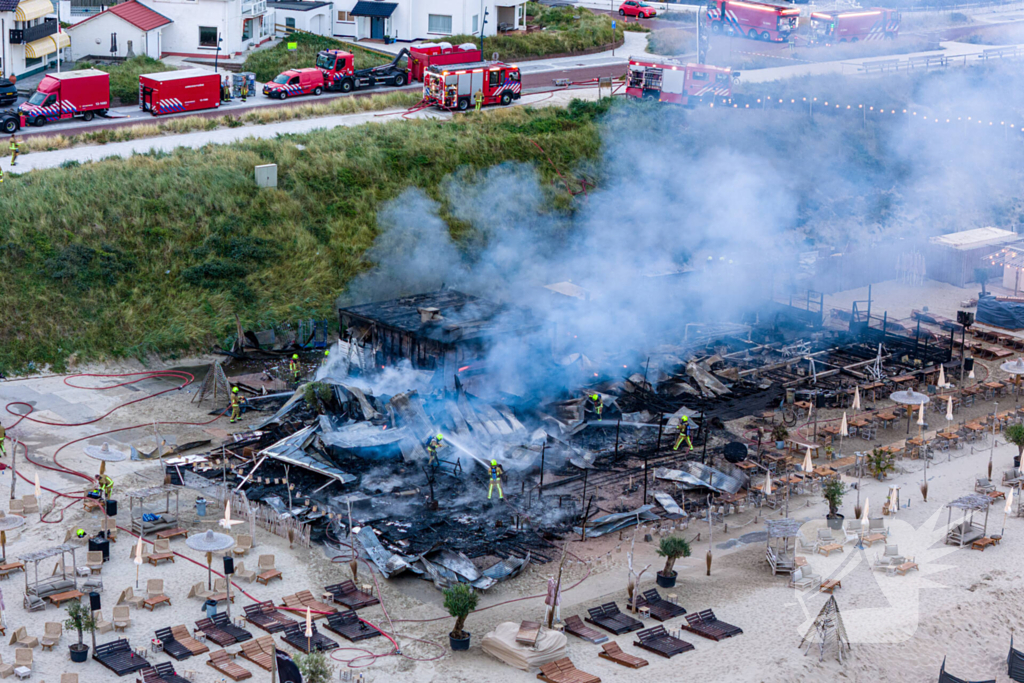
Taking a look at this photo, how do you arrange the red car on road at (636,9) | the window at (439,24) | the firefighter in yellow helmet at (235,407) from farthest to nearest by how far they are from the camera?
the red car on road at (636,9) → the window at (439,24) → the firefighter in yellow helmet at (235,407)

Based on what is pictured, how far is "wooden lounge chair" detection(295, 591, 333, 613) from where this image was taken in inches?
1079

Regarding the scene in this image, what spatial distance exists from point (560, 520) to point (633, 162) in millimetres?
27641

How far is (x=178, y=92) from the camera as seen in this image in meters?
58.4

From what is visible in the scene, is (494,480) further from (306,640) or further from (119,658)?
(119,658)

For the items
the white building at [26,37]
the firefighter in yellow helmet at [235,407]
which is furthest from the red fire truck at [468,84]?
the firefighter in yellow helmet at [235,407]

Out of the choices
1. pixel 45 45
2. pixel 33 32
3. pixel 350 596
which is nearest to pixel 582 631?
pixel 350 596

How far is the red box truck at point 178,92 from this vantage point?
190 ft

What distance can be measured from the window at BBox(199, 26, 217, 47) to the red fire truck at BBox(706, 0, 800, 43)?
25473 millimetres

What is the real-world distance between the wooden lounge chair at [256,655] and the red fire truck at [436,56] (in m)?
42.0

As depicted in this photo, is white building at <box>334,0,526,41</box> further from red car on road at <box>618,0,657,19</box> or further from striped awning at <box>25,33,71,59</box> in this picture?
striped awning at <box>25,33,71,59</box>

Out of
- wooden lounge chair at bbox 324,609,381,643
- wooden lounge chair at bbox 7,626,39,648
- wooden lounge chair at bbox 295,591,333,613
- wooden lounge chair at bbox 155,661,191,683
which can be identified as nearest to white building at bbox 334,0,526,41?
wooden lounge chair at bbox 295,591,333,613

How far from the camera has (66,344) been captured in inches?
1682

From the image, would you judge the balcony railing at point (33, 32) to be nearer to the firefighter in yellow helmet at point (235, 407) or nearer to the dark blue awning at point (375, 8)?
the dark blue awning at point (375, 8)

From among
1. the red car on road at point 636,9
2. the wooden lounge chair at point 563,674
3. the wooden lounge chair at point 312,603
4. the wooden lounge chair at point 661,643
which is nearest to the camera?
the wooden lounge chair at point 563,674
